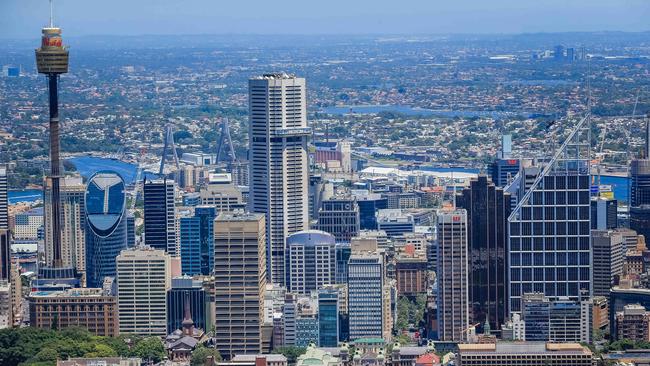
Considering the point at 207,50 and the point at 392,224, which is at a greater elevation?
the point at 207,50

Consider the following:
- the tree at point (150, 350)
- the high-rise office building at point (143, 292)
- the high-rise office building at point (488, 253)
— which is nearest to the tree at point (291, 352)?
the tree at point (150, 350)

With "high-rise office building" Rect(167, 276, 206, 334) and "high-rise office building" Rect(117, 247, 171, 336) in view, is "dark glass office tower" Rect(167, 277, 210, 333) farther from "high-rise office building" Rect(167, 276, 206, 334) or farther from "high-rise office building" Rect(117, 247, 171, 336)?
"high-rise office building" Rect(117, 247, 171, 336)

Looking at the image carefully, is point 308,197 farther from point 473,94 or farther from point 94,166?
point 473,94

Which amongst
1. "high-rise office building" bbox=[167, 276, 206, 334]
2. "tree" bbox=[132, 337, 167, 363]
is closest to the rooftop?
"tree" bbox=[132, 337, 167, 363]

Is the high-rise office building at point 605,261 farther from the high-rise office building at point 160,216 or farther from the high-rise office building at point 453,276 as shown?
the high-rise office building at point 160,216

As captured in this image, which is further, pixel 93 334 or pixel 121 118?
pixel 121 118

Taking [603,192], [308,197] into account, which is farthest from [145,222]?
[603,192]

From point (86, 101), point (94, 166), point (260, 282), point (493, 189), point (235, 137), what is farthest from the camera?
point (86, 101)
